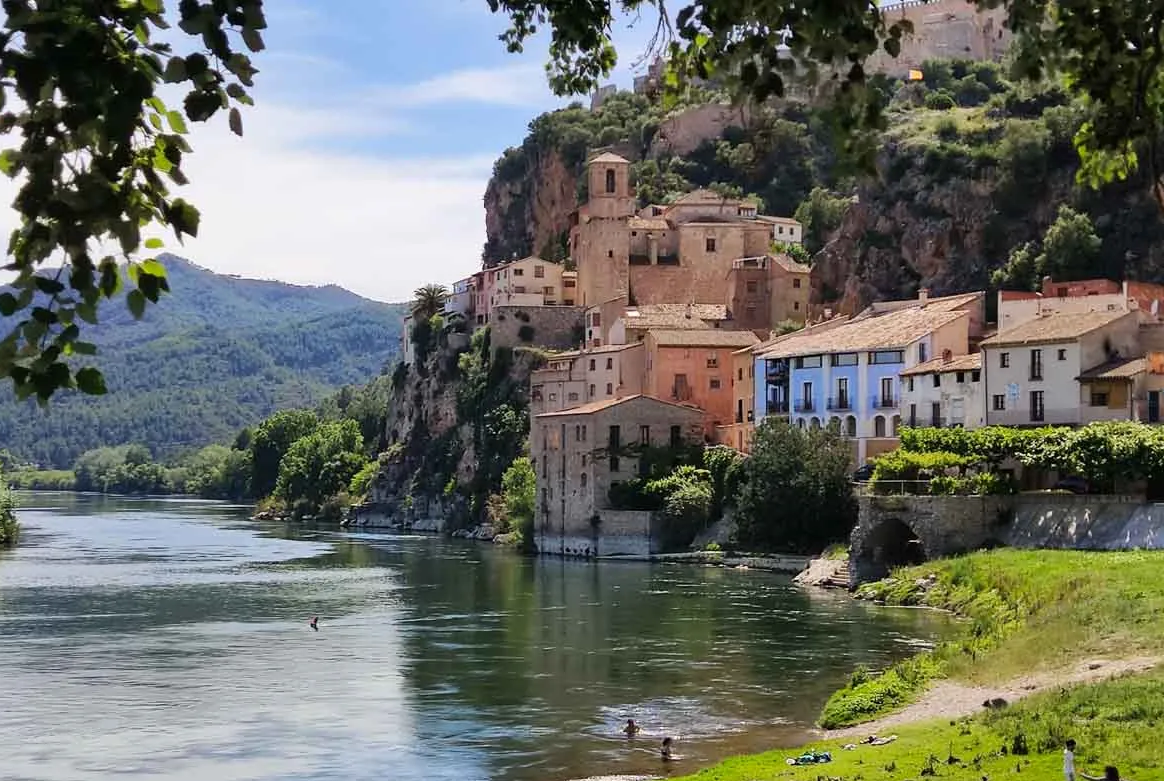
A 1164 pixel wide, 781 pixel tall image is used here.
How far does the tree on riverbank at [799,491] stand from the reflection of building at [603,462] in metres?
9.25

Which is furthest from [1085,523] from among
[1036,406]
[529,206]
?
[529,206]

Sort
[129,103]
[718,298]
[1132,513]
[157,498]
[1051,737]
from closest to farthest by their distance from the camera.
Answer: [129,103]
[1051,737]
[1132,513]
[718,298]
[157,498]

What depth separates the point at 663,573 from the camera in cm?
6594

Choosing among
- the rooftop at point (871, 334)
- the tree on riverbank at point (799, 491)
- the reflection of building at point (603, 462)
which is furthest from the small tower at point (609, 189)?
the tree on riverbank at point (799, 491)

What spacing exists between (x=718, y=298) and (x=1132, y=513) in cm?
5898

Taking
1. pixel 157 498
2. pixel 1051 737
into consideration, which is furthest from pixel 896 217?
pixel 157 498

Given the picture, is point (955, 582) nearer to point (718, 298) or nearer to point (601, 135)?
point (718, 298)

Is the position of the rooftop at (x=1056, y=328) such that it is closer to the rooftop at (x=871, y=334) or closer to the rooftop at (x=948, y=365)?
the rooftop at (x=948, y=365)

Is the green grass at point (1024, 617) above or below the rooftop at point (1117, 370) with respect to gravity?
below

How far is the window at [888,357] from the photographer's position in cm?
6916

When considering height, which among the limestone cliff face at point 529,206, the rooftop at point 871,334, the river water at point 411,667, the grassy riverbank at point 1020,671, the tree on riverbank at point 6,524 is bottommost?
the river water at point 411,667

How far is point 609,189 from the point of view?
108188 mm

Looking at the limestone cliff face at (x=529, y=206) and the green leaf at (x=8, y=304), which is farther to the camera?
the limestone cliff face at (x=529, y=206)

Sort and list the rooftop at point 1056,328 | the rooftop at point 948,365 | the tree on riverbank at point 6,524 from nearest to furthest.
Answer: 1. the rooftop at point 1056,328
2. the rooftop at point 948,365
3. the tree on riverbank at point 6,524
